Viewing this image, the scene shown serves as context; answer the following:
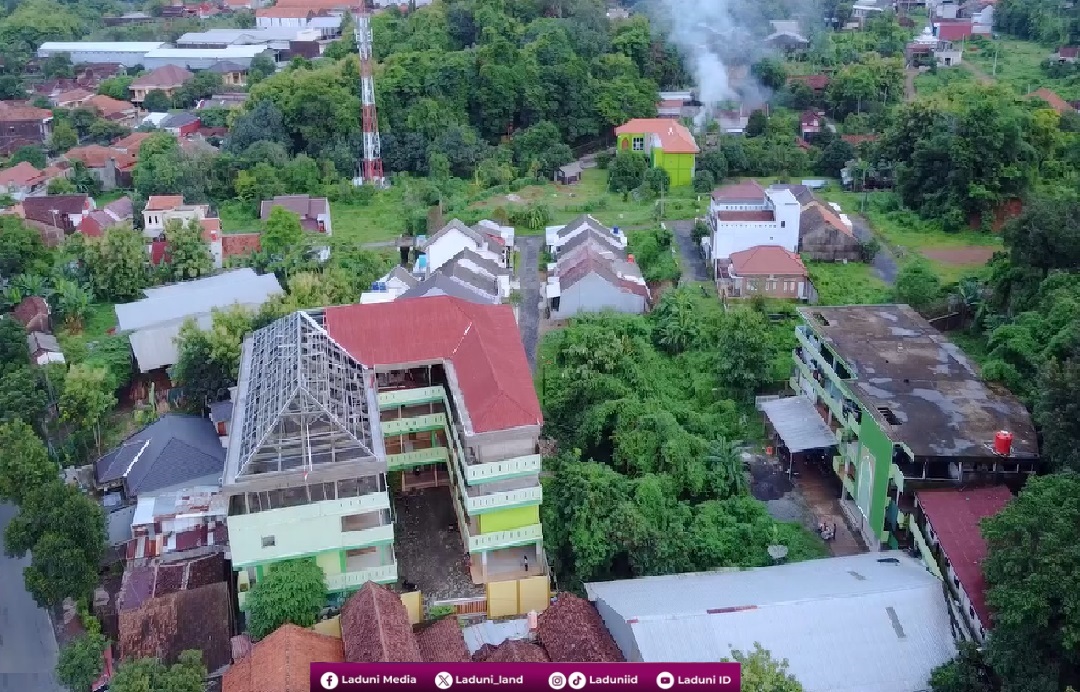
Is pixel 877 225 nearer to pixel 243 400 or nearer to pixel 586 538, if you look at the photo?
pixel 586 538

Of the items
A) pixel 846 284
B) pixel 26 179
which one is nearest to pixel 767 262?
pixel 846 284

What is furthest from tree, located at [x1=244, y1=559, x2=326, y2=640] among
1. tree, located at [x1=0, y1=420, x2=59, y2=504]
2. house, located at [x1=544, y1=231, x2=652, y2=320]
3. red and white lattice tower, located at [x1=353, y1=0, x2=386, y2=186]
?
red and white lattice tower, located at [x1=353, y1=0, x2=386, y2=186]

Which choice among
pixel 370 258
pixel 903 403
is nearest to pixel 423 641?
pixel 903 403

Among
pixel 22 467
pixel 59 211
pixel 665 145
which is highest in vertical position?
pixel 22 467

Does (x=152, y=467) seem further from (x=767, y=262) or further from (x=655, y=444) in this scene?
(x=767, y=262)

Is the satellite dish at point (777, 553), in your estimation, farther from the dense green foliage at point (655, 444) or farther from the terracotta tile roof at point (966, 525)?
the terracotta tile roof at point (966, 525)
